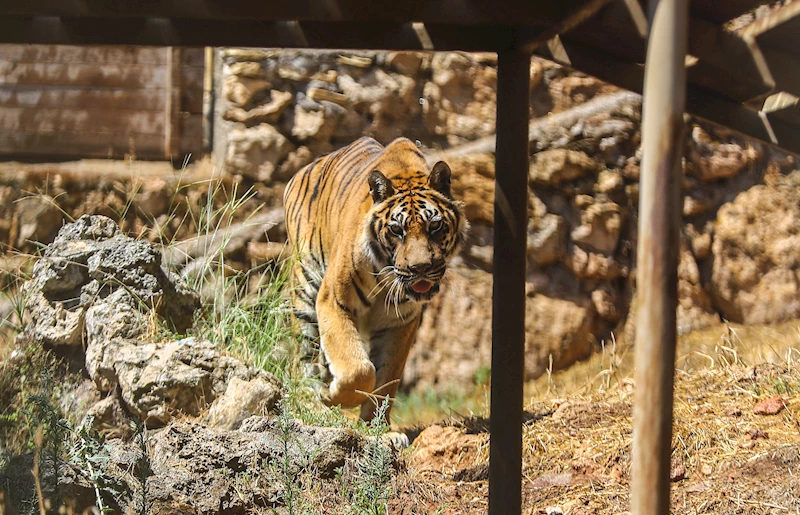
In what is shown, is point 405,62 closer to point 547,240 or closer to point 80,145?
point 547,240

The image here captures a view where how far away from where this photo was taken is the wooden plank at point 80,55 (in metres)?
7.80

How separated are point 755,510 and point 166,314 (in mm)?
3181

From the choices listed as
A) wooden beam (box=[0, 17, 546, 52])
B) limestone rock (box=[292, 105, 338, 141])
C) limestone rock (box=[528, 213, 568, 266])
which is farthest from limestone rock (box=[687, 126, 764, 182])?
wooden beam (box=[0, 17, 546, 52])

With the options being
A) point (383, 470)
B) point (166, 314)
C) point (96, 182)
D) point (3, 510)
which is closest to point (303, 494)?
point (383, 470)

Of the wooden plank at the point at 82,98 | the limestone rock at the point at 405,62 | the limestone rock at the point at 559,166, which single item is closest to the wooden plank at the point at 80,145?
the wooden plank at the point at 82,98

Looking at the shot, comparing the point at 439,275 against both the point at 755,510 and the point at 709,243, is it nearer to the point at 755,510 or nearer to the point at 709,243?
the point at 755,510

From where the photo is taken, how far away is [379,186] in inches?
221

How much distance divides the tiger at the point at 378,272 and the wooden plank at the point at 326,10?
2210mm

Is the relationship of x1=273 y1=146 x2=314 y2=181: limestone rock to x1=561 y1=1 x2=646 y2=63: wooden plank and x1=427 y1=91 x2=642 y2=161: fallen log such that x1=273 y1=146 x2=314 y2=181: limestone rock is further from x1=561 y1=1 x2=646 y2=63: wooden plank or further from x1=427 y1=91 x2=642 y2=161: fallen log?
x1=561 y1=1 x2=646 y2=63: wooden plank

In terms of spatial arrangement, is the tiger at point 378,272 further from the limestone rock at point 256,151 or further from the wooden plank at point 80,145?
the wooden plank at point 80,145

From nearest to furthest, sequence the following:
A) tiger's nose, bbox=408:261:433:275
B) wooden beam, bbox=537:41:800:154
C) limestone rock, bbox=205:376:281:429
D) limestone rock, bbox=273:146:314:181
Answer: wooden beam, bbox=537:41:800:154, limestone rock, bbox=205:376:281:429, tiger's nose, bbox=408:261:433:275, limestone rock, bbox=273:146:314:181

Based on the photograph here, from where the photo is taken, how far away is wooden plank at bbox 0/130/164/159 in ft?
25.4

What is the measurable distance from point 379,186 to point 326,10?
240 centimetres

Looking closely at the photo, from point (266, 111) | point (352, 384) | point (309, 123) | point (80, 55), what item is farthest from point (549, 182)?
point (80, 55)
